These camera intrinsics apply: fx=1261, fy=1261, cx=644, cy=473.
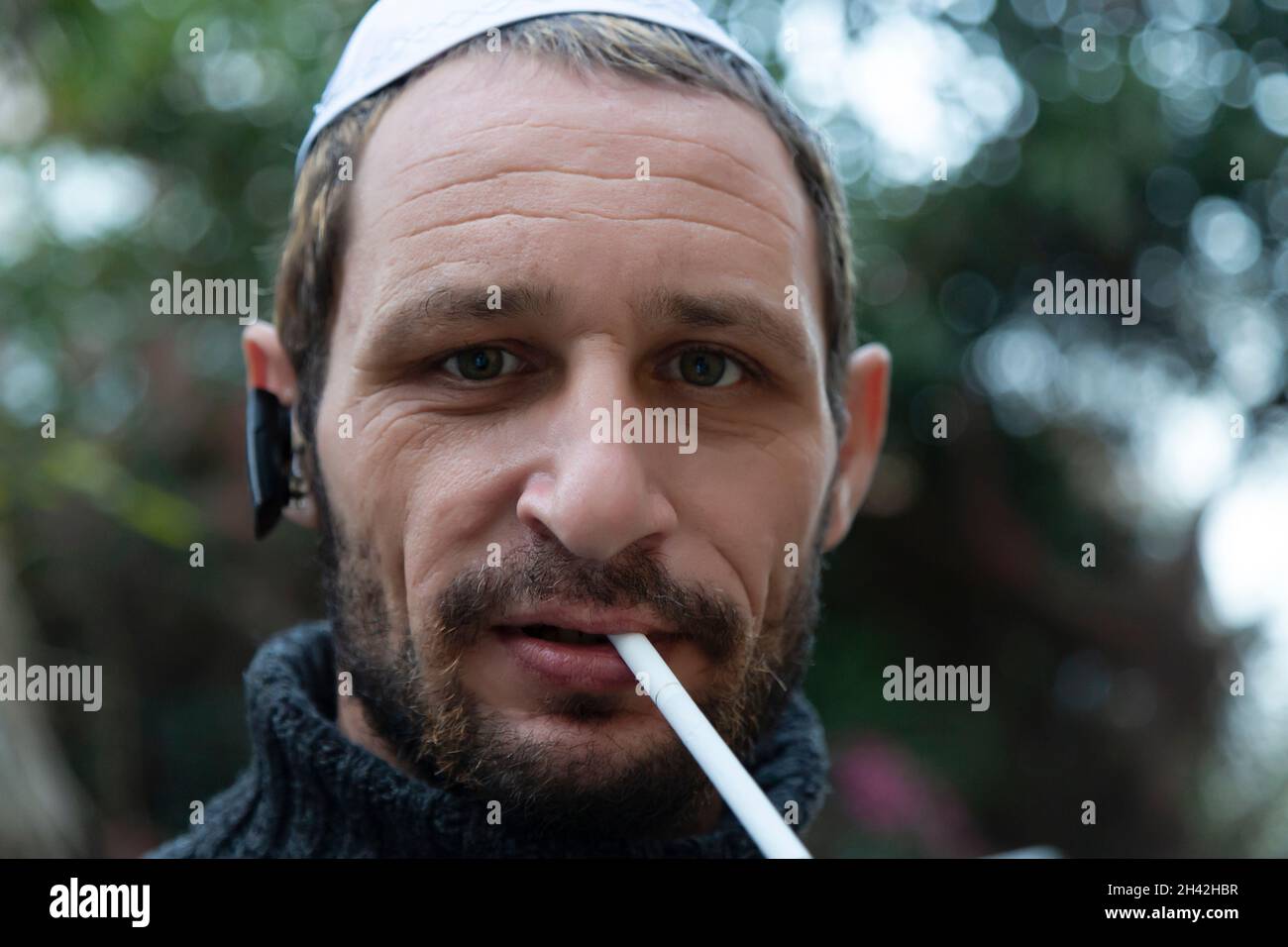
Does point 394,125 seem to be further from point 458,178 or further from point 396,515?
point 396,515

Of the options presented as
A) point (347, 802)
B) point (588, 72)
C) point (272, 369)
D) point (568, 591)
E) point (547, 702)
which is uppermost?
point (588, 72)

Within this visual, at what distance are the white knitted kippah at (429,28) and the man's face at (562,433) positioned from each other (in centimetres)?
7

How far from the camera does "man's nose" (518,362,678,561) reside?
1.51 meters

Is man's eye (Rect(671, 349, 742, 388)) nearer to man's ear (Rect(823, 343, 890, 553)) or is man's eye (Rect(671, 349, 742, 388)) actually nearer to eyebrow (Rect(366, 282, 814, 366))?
eyebrow (Rect(366, 282, 814, 366))

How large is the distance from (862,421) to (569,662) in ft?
2.88

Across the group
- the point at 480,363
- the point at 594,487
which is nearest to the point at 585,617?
the point at 594,487

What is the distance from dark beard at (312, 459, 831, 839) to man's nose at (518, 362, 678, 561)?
0.04 metres

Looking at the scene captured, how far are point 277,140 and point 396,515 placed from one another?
3.66 meters

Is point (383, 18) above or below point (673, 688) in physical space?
above

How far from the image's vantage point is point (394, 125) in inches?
A: 70.9

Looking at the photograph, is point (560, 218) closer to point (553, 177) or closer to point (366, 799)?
point (553, 177)

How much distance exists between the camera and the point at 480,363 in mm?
1680
